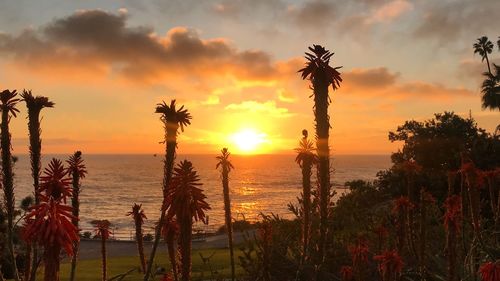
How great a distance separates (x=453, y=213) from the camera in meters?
6.84

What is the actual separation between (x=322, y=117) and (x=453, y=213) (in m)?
2.49

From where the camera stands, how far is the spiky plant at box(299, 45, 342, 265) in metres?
6.02

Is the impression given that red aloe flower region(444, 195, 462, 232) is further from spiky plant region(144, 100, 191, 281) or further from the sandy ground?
the sandy ground

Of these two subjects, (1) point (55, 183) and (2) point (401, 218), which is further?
(2) point (401, 218)

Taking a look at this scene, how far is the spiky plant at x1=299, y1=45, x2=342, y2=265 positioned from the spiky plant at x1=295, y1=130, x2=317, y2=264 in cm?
95

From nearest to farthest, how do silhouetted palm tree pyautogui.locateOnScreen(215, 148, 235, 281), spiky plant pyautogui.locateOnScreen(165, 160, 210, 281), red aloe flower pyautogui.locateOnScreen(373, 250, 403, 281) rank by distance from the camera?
spiky plant pyautogui.locateOnScreen(165, 160, 210, 281) < red aloe flower pyautogui.locateOnScreen(373, 250, 403, 281) < silhouetted palm tree pyautogui.locateOnScreen(215, 148, 235, 281)

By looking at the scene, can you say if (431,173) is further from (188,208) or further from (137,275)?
(188,208)

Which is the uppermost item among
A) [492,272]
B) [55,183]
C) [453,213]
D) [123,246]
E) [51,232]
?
[55,183]

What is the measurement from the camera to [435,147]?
4425 cm

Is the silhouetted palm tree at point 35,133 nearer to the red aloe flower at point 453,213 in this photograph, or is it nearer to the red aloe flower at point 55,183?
the red aloe flower at point 55,183

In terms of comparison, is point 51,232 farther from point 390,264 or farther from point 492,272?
point 390,264

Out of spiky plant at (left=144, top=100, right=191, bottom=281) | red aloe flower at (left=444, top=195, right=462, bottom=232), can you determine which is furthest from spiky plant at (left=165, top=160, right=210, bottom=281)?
red aloe flower at (left=444, top=195, right=462, bottom=232)

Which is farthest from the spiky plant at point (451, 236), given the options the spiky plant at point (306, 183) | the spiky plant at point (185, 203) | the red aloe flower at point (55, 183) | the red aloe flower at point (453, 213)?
the red aloe flower at point (55, 183)

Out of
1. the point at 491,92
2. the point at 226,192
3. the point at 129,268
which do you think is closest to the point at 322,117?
the point at 226,192
